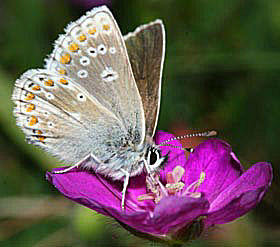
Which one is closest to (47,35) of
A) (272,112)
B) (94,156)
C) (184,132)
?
(184,132)

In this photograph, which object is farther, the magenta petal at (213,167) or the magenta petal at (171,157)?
the magenta petal at (171,157)

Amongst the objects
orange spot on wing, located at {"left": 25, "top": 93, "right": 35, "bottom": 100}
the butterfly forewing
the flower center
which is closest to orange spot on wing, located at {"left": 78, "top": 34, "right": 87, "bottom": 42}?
the butterfly forewing

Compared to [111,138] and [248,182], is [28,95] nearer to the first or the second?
[111,138]

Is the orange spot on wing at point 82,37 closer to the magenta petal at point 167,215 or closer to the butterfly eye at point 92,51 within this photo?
the butterfly eye at point 92,51

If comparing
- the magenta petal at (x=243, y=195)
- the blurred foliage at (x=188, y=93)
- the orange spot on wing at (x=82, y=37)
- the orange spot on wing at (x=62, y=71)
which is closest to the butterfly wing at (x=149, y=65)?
the orange spot on wing at (x=82, y=37)

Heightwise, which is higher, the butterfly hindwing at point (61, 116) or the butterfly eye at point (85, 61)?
the butterfly eye at point (85, 61)

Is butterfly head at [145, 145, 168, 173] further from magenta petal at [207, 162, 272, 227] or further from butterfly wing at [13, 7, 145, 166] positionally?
magenta petal at [207, 162, 272, 227]
